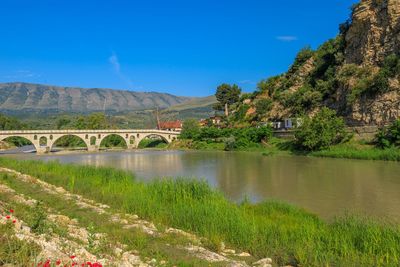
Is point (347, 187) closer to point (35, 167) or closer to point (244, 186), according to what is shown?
point (244, 186)

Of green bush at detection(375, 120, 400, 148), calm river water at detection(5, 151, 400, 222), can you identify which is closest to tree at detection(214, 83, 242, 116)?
green bush at detection(375, 120, 400, 148)

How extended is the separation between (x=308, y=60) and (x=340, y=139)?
37.0m

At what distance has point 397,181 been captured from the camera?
24812 millimetres

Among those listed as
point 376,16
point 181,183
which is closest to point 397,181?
point 181,183

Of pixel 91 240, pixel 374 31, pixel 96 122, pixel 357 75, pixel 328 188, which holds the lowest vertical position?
pixel 328 188

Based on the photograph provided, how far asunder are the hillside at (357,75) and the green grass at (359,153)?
19.7 feet

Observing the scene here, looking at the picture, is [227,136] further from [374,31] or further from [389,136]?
[389,136]

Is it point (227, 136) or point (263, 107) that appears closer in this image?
point (227, 136)

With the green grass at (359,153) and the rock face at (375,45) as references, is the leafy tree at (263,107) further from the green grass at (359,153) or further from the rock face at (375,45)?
the green grass at (359,153)

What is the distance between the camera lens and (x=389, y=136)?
43812mm

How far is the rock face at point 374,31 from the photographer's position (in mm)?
53500

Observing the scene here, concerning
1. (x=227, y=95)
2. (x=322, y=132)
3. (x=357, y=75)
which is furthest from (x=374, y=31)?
(x=227, y=95)

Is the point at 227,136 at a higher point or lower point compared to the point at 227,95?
lower

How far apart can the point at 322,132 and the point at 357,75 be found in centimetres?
1457
